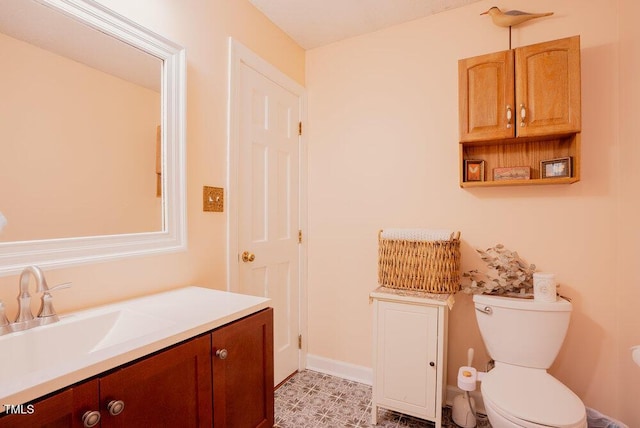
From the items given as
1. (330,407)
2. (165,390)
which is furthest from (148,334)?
(330,407)

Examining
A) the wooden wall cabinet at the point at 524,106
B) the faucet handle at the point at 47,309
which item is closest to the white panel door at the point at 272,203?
the faucet handle at the point at 47,309

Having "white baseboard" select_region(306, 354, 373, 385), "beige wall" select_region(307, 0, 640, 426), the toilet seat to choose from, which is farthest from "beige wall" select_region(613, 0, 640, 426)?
"white baseboard" select_region(306, 354, 373, 385)

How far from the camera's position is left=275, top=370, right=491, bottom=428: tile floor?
1859 mm

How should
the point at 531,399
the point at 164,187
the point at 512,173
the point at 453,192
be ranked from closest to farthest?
the point at 531,399 → the point at 164,187 → the point at 512,173 → the point at 453,192

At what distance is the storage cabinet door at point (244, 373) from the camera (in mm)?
1099

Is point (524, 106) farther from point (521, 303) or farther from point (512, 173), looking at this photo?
point (521, 303)

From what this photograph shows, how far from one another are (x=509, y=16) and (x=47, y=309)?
2.55m

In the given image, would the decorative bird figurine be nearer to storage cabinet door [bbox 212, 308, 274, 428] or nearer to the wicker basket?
the wicker basket

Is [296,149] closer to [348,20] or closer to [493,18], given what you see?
[348,20]

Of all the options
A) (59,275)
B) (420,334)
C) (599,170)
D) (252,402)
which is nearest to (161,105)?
(59,275)

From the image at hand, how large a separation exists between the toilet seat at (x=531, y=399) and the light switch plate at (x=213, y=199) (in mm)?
1589

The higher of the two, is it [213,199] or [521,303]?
[213,199]

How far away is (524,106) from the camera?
1.68 meters

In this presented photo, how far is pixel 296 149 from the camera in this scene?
2459 millimetres
